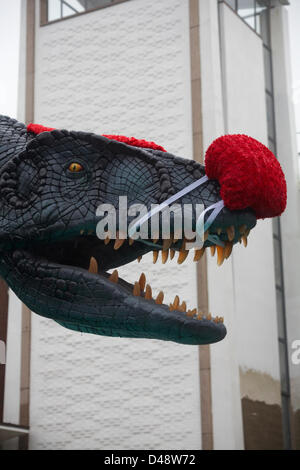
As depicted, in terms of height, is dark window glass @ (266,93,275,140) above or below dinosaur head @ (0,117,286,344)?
above

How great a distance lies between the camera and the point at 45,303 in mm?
2354

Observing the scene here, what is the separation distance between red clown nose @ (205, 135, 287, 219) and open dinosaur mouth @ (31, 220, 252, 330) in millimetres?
78

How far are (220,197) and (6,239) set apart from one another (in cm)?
61

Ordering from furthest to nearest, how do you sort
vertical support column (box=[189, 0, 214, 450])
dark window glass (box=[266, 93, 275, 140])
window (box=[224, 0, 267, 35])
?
dark window glass (box=[266, 93, 275, 140])
window (box=[224, 0, 267, 35])
vertical support column (box=[189, 0, 214, 450])

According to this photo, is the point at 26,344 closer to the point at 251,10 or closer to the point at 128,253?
the point at 251,10

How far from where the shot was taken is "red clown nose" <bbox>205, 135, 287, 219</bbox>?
2180 mm

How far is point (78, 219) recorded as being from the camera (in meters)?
2.31

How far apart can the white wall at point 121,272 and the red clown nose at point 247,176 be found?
459 inches

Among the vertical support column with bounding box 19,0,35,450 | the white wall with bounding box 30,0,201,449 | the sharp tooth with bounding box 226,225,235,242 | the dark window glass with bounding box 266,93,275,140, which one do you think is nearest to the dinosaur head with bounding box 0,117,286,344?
the sharp tooth with bounding box 226,225,235,242

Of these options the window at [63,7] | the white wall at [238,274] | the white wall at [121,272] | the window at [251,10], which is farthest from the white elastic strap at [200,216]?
the window at [251,10]

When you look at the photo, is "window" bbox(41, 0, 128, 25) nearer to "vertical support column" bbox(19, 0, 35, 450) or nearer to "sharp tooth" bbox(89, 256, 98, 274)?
"vertical support column" bbox(19, 0, 35, 450)

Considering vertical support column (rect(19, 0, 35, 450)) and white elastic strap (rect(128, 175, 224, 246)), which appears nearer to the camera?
white elastic strap (rect(128, 175, 224, 246))

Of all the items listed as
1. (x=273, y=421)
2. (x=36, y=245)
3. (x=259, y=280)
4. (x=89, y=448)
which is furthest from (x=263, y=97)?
(x=36, y=245)

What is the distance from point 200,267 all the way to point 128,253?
38.7 ft
